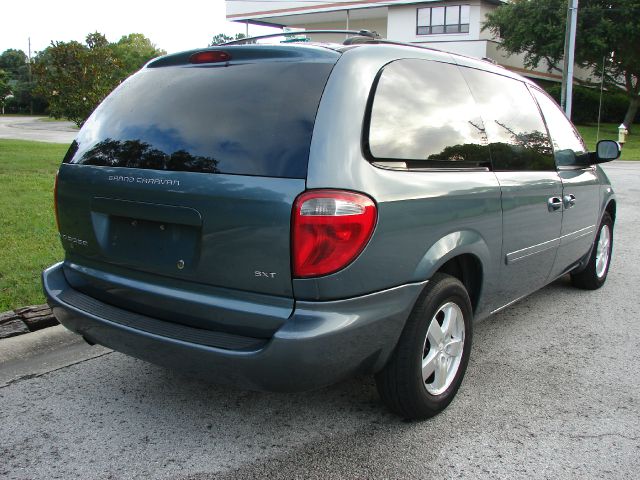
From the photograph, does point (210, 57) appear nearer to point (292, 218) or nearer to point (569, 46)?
point (292, 218)

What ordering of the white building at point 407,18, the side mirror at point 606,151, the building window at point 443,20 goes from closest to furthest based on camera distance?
1. the side mirror at point 606,151
2. the white building at point 407,18
3. the building window at point 443,20

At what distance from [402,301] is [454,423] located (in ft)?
2.62

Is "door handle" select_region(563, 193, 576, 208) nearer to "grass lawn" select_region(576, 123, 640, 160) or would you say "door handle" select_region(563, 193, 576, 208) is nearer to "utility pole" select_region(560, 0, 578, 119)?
"utility pole" select_region(560, 0, 578, 119)

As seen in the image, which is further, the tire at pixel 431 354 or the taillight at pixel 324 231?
the tire at pixel 431 354

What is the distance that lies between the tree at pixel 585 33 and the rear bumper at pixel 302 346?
124 ft

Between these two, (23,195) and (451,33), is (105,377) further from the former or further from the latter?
(451,33)

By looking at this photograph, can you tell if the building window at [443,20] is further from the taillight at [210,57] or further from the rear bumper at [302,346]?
the rear bumper at [302,346]

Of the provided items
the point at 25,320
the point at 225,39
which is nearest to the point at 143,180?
the point at 25,320

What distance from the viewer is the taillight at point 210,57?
2.96 m

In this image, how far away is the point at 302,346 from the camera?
244cm

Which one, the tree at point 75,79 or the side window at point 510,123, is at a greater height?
the tree at point 75,79

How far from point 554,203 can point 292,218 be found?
2352mm

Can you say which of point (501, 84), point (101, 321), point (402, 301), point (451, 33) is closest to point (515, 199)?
point (501, 84)

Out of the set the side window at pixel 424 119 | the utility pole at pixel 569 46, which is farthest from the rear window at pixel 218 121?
the utility pole at pixel 569 46
